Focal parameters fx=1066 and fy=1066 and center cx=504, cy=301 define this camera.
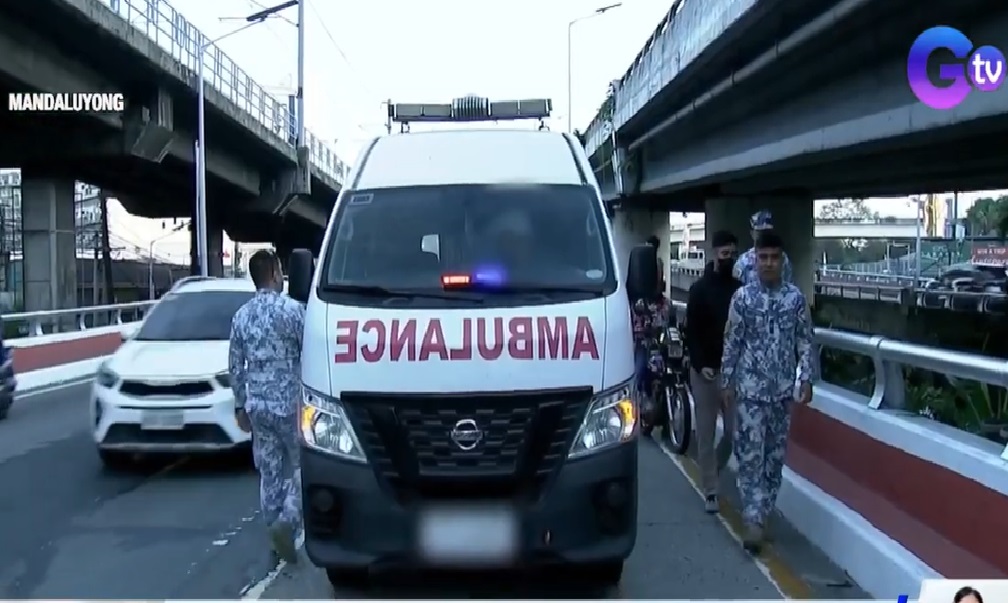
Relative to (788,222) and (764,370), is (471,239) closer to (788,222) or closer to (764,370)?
(764,370)

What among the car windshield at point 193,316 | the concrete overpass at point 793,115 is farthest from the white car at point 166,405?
the concrete overpass at point 793,115

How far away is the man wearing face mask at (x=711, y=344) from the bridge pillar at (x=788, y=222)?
16661 mm

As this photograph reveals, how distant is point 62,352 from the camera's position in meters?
17.1

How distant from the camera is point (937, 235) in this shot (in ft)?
143

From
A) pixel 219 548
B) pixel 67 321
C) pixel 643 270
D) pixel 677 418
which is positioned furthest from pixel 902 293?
pixel 219 548

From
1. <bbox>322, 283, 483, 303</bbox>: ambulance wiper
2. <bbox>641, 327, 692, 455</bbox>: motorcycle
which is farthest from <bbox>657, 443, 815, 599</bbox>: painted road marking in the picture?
<bbox>322, 283, 483, 303</bbox>: ambulance wiper

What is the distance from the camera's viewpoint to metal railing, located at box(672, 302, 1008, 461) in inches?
183

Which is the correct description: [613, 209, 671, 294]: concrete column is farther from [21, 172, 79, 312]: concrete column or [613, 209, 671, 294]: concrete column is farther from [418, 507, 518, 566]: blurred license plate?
[418, 507, 518, 566]: blurred license plate

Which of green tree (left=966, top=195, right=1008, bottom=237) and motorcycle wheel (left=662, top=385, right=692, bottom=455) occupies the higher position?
green tree (left=966, top=195, right=1008, bottom=237)

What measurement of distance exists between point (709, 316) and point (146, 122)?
73.9ft

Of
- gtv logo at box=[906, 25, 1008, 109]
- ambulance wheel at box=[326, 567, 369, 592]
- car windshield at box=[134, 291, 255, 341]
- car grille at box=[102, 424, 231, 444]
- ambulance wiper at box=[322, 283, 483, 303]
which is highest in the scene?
gtv logo at box=[906, 25, 1008, 109]

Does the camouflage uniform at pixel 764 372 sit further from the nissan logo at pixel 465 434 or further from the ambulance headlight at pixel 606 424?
the nissan logo at pixel 465 434

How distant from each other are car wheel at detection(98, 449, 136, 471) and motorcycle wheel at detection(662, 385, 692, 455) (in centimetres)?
472

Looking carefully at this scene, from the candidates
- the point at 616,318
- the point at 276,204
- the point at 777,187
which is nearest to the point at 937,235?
the point at 777,187
